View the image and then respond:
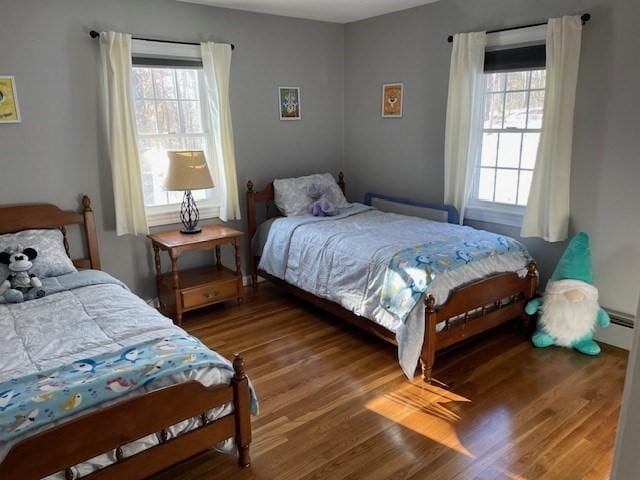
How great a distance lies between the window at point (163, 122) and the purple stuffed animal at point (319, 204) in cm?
98

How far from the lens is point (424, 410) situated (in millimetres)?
2459

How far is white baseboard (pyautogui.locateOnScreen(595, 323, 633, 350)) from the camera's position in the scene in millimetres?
3027

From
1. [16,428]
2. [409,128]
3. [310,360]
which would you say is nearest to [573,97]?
[409,128]

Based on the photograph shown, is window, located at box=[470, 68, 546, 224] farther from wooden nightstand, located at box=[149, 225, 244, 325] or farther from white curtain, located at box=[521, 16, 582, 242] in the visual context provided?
wooden nightstand, located at box=[149, 225, 244, 325]

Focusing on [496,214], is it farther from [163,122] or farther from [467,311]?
[163,122]

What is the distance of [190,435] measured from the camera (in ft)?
6.05

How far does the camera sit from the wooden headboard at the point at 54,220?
3.05 m

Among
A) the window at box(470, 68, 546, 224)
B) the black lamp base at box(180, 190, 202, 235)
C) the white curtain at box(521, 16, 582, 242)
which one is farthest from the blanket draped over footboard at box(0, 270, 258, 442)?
the window at box(470, 68, 546, 224)

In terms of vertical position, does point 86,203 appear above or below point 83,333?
above

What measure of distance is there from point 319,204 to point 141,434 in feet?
8.60

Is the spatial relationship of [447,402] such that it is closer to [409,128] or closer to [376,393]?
[376,393]

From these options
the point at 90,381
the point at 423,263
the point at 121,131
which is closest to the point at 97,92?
the point at 121,131

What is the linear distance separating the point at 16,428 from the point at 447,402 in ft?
6.43

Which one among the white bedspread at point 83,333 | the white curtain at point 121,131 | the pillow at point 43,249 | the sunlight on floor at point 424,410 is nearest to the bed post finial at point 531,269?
the sunlight on floor at point 424,410
